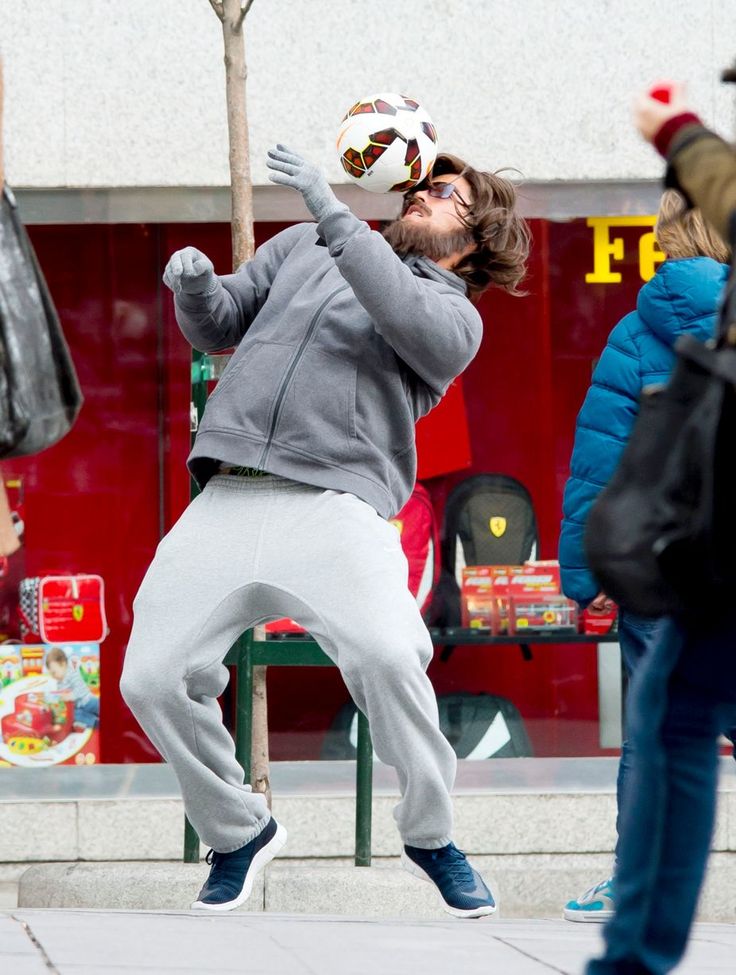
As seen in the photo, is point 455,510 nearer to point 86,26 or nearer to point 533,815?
point 533,815

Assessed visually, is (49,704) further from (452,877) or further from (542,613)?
(452,877)

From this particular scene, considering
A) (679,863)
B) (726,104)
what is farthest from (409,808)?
(726,104)

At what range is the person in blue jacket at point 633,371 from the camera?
458 centimetres

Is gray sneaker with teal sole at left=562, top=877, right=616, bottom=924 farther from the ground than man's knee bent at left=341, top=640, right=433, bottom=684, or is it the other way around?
man's knee bent at left=341, top=640, right=433, bottom=684

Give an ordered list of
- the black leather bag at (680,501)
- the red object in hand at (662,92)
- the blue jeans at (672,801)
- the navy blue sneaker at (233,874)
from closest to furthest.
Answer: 1. the black leather bag at (680,501)
2. the blue jeans at (672,801)
3. the red object in hand at (662,92)
4. the navy blue sneaker at (233,874)

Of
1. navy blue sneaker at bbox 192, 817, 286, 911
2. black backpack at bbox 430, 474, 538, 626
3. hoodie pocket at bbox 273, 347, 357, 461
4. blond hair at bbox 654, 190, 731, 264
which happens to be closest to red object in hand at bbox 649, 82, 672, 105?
hoodie pocket at bbox 273, 347, 357, 461

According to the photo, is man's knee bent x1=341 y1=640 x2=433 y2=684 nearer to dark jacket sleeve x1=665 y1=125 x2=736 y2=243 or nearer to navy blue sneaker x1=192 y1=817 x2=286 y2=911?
navy blue sneaker x1=192 y1=817 x2=286 y2=911

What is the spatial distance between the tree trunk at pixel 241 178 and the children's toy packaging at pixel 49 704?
52.5 inches

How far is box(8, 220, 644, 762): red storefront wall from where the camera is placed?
695 centimetres

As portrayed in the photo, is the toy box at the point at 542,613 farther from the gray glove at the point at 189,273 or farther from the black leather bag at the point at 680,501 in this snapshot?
the black leather bag at the point at 680,501

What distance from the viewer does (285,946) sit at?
3770mm

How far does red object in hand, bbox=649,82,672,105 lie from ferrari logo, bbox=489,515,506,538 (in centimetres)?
429

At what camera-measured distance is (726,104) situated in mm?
6797

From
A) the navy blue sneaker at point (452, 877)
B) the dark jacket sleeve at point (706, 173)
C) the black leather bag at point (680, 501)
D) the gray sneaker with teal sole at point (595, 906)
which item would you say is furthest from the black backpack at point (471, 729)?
the dark jacket sleeve at point (706, 173)
